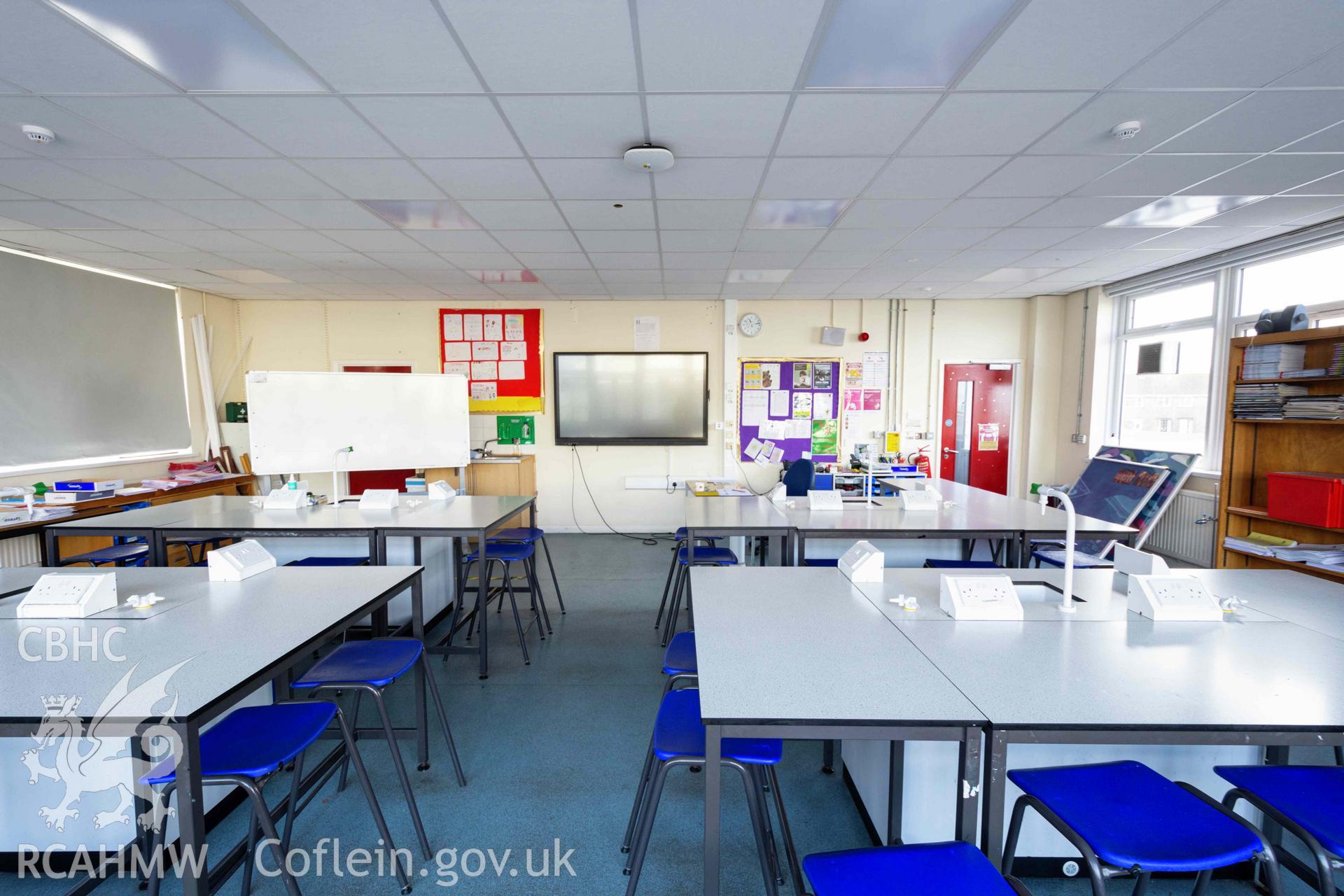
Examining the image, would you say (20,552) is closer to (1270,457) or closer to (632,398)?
(632,398)

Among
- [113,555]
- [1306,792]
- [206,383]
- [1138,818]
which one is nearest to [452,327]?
[206,383]

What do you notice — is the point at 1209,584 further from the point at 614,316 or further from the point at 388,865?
the point at 614,316

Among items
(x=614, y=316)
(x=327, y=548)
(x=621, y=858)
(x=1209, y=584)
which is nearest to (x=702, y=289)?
(x=614, y=316)

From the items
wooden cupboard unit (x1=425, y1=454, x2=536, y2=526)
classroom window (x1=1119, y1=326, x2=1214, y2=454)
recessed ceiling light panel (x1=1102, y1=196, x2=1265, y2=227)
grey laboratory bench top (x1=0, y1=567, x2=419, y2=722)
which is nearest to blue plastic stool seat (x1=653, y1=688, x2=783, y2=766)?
grey laboratory bench top (x1=0, y1=567, x2=419, y2=722)

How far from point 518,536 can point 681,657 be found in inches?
90.9

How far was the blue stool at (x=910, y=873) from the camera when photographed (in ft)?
3.29

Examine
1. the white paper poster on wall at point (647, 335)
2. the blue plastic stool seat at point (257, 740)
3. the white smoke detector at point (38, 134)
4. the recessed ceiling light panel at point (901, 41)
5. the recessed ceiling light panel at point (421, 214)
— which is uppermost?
the recessed ceiling light panel at point (901, 41)

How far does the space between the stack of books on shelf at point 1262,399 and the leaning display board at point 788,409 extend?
11.3ft

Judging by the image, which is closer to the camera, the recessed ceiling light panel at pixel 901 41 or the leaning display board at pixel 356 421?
the recessed ceiling light panel at pixel 901 41

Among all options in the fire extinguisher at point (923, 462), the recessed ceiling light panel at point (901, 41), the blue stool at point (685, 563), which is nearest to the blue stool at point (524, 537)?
the blue stool at point (685, 563)

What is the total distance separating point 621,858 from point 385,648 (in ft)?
3.70

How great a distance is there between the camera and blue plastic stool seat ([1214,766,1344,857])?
1182mm

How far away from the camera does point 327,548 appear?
364 centimetres

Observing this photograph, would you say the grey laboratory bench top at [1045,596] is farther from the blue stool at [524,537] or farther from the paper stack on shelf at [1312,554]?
the blue stool at [524,537]
